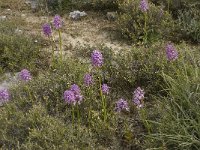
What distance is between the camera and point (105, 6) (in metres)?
7.96

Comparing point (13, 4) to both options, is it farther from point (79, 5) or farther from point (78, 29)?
point (78, 29)

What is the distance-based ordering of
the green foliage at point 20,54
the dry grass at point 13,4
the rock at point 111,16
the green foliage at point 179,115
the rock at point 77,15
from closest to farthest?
the green foliage at point 179,115 → the green foliage at point 20,54 → the rock at point 111,16 → the rock at point 77,15 → the dry grass at point 13,4

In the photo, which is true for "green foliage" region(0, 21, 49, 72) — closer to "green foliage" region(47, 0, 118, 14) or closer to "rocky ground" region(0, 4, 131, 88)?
"rocky ground" region(0, 4, 131, 88)

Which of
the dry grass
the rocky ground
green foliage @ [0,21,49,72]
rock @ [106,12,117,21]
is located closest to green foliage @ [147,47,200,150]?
the rocky ground

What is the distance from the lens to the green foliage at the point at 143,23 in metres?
7.05

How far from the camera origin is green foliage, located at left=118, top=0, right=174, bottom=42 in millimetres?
7051

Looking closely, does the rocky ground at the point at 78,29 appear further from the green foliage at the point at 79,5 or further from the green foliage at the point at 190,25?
the green foliage at the point at 190,25

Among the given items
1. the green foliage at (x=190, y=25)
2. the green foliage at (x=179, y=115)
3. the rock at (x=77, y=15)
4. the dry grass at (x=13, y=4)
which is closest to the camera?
the green foliage at (x=179, y=115)

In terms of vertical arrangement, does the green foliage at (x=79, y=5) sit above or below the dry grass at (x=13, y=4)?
above

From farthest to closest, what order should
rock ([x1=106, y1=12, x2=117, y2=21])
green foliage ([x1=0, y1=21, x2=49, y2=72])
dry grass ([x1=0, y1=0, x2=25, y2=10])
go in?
dry grass ([x1=0, y1=0, x2=25, y2=10])
rock ([x1=106, y1=12, x2=117, y2=21])
green foliage ([x1=0, y1=21, x2=49, y2=72])

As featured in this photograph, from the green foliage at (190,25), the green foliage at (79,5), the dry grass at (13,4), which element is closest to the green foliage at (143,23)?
the green foliage at (190,25)

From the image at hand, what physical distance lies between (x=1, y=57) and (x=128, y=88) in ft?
6.24

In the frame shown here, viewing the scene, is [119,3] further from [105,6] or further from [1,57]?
[1,57]

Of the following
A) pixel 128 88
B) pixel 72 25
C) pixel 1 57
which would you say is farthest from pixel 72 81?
pixel 72 25
